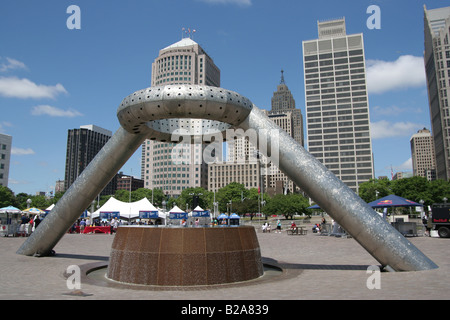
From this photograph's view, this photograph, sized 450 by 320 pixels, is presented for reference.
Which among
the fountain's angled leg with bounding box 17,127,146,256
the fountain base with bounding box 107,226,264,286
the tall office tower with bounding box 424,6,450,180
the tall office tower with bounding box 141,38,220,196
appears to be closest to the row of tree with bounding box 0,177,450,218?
the tall office tower with bounding box 141,38,220,196

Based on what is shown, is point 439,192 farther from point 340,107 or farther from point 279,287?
point 340,107

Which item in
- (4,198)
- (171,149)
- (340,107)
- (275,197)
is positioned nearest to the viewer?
(4,198)

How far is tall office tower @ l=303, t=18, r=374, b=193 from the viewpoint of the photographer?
155125 millimetres

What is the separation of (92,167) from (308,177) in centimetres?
888

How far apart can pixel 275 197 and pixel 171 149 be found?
57.3 m

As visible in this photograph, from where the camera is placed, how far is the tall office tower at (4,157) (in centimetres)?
10219

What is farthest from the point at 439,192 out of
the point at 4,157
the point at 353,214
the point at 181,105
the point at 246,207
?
the point at 4,157

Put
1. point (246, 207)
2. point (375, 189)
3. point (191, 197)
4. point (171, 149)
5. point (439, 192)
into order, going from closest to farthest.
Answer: point (439, 192)
point (375, 189)
point (246, 207)
point (191, 197)
point (171, 149)

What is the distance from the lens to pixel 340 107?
520 ft

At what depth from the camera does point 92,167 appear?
14.1 metres

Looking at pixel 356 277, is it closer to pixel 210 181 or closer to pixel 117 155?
pixel 117 155

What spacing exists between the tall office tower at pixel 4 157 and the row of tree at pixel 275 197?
6129 mm

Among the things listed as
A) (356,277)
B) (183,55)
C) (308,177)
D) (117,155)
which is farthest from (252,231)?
(183,55)

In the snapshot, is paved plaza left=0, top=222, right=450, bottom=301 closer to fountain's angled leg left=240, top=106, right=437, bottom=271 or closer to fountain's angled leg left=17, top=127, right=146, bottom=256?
fountain's angled leg left=240, top=106, right=437, bottom=271
